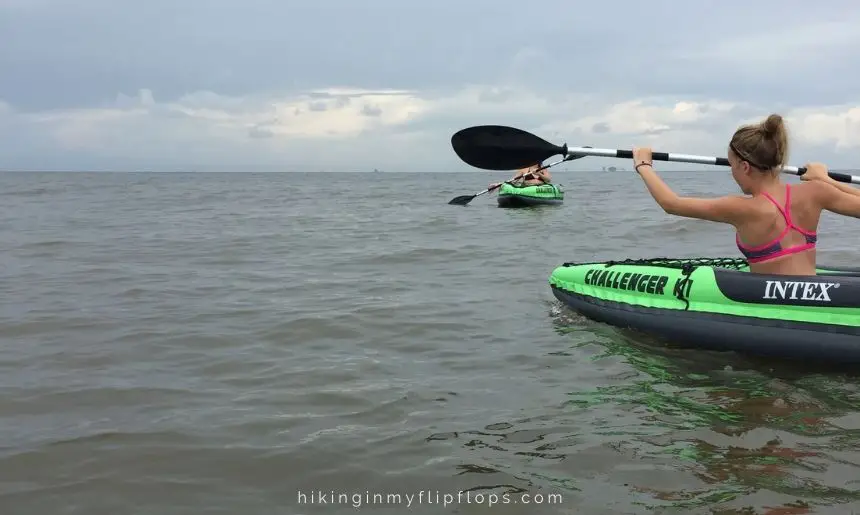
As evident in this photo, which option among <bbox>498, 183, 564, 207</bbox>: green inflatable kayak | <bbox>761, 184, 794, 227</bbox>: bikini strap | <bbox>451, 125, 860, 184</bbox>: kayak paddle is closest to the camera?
<bbox>761, 184, 794, 227</bbox>: bikini strap

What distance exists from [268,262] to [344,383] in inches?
262

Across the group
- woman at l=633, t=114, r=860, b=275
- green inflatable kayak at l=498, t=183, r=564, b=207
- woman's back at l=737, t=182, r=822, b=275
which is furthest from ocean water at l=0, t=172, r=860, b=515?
green inflatable kayak at l=498, t=183, r=564, b=207

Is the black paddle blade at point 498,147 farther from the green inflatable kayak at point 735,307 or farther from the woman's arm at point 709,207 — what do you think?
the woman's arm at point 709,207

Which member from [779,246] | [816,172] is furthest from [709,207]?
[816,172]

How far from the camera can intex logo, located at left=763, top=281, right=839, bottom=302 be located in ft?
16.6

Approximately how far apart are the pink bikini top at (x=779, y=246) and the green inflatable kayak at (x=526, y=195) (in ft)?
63.0

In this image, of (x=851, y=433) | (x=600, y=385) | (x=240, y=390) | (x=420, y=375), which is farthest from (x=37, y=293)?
(x=851, y=433)

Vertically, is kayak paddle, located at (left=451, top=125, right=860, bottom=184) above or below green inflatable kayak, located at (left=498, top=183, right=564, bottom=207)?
above

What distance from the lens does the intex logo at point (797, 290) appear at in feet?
16.6

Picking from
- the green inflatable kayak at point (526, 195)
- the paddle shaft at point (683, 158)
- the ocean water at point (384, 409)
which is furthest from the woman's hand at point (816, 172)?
the green inflatable kayak at point (526, 195)

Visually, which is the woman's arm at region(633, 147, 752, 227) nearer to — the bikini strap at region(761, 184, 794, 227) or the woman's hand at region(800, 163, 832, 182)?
the bikini strap at region(761, 184, 794, 227)

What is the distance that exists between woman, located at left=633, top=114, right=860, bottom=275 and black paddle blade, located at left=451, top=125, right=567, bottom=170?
6.89 feet

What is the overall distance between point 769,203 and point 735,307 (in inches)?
37.2

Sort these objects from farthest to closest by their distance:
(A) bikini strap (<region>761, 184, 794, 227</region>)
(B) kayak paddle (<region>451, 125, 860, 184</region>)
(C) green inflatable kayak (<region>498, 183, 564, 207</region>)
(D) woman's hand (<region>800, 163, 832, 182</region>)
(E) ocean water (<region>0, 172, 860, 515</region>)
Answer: (C) green inflatable kayak (<region>498, 183, 564, 207</region>), (B) kayak paddle (<region>451, 125, 860, 184</region>), (D) woman's hand (<region>800, 163, 832, 182</region>), (A) bikini strap (<region>761, 184, 794, 227</region>), (E) ocean water (<region>0, 172, 860, 515</region>)
